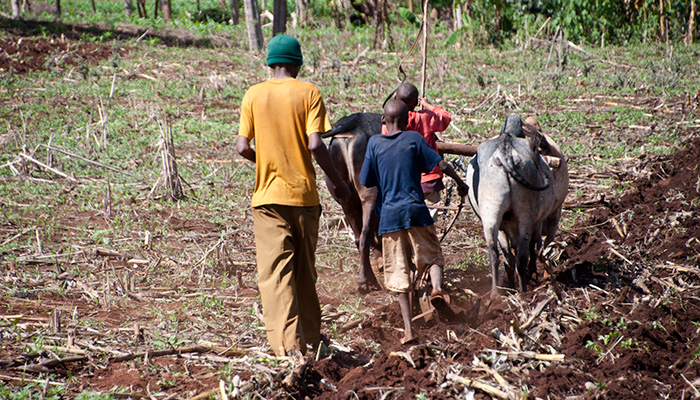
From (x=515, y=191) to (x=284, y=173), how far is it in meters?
1.89

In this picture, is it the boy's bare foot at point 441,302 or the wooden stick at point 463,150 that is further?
the wooden stick at point 463,150

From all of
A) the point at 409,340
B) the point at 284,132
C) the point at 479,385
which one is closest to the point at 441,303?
the point at 409,340

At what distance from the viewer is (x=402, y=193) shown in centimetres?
472

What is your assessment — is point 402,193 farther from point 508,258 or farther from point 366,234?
point 508,258

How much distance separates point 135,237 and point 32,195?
2.21 m

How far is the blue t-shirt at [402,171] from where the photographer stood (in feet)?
15.3

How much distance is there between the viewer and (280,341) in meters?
4.46

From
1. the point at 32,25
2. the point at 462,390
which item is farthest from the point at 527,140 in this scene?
the point at 32,25

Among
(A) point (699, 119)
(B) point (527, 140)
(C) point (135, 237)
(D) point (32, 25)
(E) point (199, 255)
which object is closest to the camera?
(B) point (527, 140)

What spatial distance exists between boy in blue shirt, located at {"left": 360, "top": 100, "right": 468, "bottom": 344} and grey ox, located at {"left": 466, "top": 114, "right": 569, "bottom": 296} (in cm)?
49

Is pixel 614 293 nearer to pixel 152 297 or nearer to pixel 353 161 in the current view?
pixel 353 161

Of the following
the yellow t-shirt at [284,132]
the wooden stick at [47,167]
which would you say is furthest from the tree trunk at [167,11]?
the yellow t-shirt at [284,132]

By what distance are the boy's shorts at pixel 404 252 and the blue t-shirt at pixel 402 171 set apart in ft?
0.34

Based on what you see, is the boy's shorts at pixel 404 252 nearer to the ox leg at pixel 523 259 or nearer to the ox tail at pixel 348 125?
the ox leg at pixel 523 259
